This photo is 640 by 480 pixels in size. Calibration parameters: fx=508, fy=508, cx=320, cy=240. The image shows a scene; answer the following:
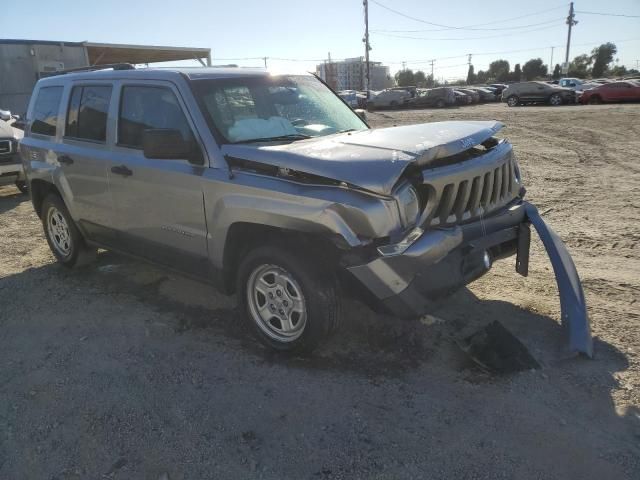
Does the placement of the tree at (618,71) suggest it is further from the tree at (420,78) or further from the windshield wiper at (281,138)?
the windshield wiper at (281,138)

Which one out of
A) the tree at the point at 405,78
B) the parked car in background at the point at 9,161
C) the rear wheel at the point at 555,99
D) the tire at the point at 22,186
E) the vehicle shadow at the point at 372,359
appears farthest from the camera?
the tree at the point at 405,78

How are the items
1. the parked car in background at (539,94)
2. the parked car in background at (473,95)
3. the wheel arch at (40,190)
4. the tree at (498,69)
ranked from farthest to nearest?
the tree at (498,69)
the parked car in background at (473,95)
the parked car in background at (539,94)
the wheel arch at (40,190)

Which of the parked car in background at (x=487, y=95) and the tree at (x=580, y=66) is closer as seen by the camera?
the parked car in background at (x=487, y=95)

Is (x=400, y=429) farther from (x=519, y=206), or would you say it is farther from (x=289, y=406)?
(x=519, y=206)

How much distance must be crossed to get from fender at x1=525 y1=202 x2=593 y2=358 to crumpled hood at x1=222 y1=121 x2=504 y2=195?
897 millimetres

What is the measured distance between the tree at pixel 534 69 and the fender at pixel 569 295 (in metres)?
84.0

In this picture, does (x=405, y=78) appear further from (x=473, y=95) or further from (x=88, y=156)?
(x=88, y=156)

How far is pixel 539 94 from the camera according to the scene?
31.9m

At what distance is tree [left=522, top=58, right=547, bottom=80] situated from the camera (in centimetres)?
7864

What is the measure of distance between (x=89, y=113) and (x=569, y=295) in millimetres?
4357

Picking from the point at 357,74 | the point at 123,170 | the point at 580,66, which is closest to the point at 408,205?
the point at 123,170

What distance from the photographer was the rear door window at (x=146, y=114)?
3.85 meters

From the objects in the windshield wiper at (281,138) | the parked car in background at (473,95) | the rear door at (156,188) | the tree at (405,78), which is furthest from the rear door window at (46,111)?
the tree at (405,78)

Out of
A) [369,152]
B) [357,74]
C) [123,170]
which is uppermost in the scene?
[357,74]
